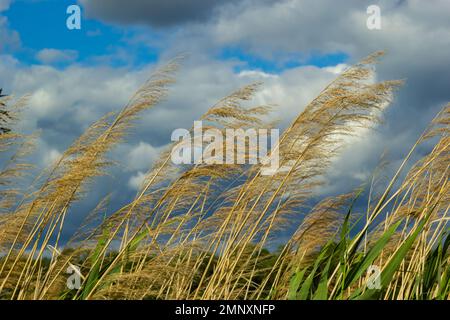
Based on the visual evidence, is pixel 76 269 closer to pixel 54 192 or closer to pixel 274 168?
pixel 54 192

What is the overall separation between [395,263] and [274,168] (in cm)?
108

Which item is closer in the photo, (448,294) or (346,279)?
(346,279)

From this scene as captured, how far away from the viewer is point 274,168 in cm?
437

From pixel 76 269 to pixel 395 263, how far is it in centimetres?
194

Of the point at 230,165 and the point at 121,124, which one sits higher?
the point at 121,124

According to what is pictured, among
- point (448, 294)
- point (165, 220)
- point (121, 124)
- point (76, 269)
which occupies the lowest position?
point (448, 294)

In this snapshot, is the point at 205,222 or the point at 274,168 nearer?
the point at 274,168
